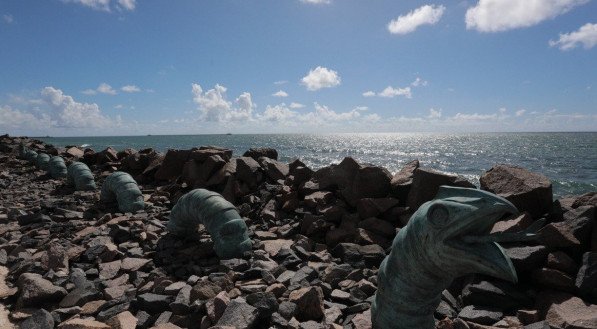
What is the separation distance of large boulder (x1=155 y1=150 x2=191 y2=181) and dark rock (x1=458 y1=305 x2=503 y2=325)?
10809 mm

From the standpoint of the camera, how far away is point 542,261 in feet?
15.0

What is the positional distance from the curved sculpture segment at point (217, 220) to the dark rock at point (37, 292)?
7.49ft

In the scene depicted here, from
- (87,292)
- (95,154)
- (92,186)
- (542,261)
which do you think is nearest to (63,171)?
(95,154)

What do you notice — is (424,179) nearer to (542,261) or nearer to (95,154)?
(542,261)

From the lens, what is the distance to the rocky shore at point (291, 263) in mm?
4129

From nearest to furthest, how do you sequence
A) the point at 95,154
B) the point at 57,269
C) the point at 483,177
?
the point at 57,269, the point at 483,177, the point at 95,154

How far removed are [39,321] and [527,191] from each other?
656 cm

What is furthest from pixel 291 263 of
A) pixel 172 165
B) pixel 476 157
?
pixel 476 157

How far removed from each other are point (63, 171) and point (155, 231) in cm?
1284

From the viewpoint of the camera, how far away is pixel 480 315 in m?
4.05

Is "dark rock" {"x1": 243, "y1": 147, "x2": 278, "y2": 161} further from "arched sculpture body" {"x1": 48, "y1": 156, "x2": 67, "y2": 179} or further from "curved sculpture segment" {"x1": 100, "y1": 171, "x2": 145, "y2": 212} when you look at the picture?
"arched sculpture body" {"x1": 48, "y1": 156, "x2": 67, "y2": 179}

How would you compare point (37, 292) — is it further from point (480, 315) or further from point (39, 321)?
point (480, 315)

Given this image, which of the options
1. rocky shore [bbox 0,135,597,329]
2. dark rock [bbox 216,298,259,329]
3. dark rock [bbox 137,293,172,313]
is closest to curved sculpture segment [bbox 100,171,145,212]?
rocky shore [bbox 0,135,597,329]

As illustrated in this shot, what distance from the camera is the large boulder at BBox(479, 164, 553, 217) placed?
5.48m
